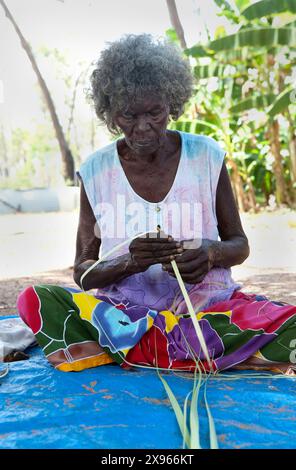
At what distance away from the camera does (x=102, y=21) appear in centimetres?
725

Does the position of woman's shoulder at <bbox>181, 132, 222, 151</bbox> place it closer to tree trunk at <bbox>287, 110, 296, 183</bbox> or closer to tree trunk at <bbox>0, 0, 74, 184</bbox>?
tree trunk at <bbox>287, 110, 296, 183</bbox>

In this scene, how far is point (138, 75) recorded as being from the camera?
1939 mm

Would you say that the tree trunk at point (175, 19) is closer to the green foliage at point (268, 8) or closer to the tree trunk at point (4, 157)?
the green foliage at point (268, 8)

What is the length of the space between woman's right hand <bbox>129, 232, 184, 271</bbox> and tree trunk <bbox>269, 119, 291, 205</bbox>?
5.93m

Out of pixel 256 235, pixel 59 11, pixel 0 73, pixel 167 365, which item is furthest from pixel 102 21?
pixel 167 365

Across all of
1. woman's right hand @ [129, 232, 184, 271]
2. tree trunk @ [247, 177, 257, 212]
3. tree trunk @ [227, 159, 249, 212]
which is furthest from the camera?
tree trunk @ [247, 177, 257, 212]

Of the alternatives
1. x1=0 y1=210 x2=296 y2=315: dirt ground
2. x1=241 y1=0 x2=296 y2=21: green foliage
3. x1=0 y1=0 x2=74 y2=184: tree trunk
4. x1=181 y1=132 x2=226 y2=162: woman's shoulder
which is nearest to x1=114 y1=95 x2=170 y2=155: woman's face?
x1=181 y1=132 x2=226 y2=162: woman's shoulder

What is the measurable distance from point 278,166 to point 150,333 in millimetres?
6189

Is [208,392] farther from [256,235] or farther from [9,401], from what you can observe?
[256,235]

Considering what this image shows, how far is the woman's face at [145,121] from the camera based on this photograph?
6.28ft

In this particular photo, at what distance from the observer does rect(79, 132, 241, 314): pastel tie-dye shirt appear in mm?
2098

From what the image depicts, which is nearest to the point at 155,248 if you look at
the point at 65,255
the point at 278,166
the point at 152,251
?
the point at 152,251

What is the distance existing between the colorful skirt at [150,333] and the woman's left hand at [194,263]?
17cm

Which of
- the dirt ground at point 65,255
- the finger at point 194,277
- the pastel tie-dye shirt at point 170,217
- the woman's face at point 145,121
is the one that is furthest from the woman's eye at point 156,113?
the dirt ground at point 65,255
